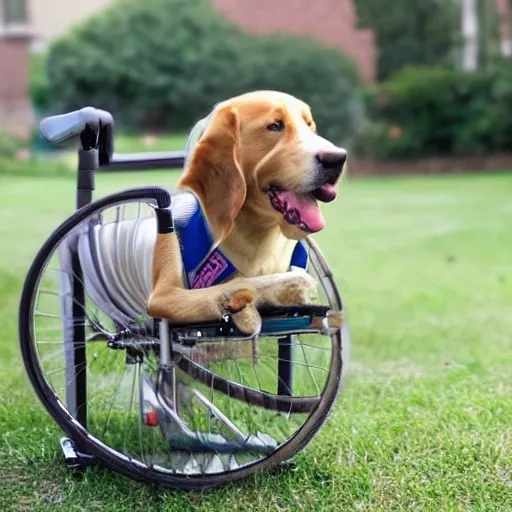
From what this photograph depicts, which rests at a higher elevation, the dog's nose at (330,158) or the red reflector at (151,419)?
the dog's nose at (330,158)

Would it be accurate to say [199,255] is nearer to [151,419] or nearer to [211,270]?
[211,270]

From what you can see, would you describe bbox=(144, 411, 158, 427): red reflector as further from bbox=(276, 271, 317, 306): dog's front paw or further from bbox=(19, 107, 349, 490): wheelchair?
bbox=(276, 271, 317, 306): dog's front paw

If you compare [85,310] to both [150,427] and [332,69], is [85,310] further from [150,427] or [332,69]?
[332,69]

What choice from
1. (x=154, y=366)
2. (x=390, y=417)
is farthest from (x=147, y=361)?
(x=390, y=417)

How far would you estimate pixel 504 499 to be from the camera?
1880 millimetres

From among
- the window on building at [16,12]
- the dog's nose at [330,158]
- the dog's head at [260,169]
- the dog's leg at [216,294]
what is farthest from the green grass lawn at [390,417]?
the window on building at [16,12]

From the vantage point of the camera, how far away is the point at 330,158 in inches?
65.1

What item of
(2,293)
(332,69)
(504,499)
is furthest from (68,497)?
Result: (332,69)

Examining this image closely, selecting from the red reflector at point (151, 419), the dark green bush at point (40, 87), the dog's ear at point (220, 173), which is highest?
the dark green bush at point (40, 87)

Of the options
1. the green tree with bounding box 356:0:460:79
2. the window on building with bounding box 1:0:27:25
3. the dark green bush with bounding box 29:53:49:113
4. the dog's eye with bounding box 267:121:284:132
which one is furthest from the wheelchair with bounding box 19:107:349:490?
the window on building with bounding box 1:0:27:25

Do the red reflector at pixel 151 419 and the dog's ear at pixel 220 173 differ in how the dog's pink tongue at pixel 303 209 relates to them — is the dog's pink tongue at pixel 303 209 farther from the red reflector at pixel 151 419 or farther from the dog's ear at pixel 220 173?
the red reflector at pixel 151 419

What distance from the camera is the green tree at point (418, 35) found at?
15.0 meters

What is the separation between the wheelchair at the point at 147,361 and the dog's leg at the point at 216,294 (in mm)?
53

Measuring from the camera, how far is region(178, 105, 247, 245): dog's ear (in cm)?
171
